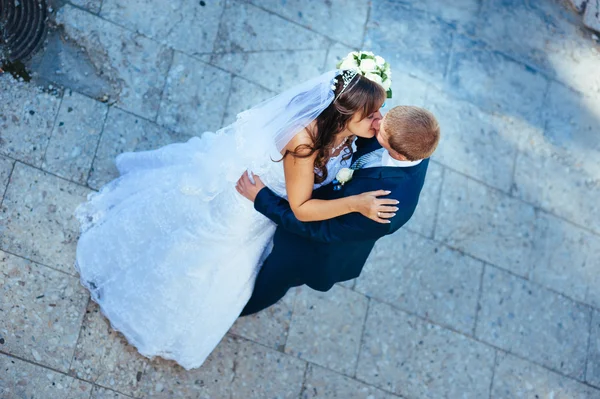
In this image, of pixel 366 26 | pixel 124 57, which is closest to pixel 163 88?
pixel 124 57

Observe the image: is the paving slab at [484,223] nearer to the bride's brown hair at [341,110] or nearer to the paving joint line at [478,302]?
the paving joint line at [478,302]

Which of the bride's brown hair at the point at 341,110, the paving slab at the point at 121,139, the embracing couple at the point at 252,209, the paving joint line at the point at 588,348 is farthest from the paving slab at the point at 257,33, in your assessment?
the paving joint line at the point at 588,348

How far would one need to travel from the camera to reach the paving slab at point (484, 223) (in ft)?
15.3

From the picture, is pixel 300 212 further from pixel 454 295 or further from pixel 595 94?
pixel 595 94

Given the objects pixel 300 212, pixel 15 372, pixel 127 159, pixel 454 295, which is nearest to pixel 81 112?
pixel 127 159

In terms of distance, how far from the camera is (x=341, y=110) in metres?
2.90

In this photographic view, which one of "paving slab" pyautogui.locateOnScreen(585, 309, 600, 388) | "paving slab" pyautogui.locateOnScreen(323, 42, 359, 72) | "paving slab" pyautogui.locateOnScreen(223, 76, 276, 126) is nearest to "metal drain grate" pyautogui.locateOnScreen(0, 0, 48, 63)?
"paving slab" pyautogui.locateOnScreen(223, 76, 276, 126)

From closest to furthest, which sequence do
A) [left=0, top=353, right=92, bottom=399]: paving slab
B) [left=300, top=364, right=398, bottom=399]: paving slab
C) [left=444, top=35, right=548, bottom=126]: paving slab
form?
[left=0, top=353, right=92, bottom=399]: paving slab, [left=300, top=364, right=398, bottom=399]: paving slab, [left=444, top=35, right=548, bottom=126]: paving slab

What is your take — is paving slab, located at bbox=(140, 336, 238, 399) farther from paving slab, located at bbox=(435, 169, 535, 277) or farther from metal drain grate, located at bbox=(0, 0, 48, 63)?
metal drain grate, located at bbox=(0, 0, 48, 63)

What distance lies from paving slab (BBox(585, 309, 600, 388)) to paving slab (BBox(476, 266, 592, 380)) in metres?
0.05

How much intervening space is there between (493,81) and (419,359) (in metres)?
2.25

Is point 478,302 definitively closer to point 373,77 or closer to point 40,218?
point 373,77

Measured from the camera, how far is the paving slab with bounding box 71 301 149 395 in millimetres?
3811

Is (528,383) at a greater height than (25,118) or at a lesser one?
lesser
